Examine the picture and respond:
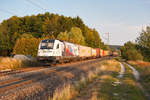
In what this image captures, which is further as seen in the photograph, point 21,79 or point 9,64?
point 9,64

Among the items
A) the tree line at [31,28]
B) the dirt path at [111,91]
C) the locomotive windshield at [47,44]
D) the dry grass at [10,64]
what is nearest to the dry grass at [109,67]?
the locomotive windshield at [47,44]

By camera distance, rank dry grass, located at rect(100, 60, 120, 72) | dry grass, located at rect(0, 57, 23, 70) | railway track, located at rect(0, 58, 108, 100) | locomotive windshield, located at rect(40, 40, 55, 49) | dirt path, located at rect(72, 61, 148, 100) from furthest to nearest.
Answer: dry grass, located at rect(100, 60, 120, 72) → locomotive windshield, located at rect(40, 40, 55, 49) → dry grass, located at rect(0, 57, 23, 70) → railway track, located at rect(0, 58, 108, 100) → dirt path, located at rect(72, 61, 148, 100)

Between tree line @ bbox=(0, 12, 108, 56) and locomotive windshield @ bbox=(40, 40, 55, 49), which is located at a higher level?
tree line @ bbox=(0, 12, 108, 56)

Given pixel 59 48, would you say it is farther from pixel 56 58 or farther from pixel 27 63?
pixel 27 63

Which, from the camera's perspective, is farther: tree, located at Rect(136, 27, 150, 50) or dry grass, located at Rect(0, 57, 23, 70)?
tree, located at Rect(136, 27, 150, 50)

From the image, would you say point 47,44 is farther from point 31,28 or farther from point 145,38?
point 31,28

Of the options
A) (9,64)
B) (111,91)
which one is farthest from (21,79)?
(9,64)

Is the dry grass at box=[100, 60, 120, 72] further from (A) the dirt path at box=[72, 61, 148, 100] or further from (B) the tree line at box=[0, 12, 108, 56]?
(B) the tree line at box=[0, 12, 108, 56]

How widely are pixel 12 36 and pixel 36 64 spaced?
4591 cm

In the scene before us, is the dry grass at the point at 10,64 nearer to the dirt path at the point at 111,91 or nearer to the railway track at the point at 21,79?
the railway track at the point at 21,79

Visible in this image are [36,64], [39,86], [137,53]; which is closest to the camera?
[39,86]

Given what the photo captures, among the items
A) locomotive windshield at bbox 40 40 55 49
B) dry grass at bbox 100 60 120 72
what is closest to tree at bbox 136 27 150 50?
dry grass at bbox 100 60 120 72

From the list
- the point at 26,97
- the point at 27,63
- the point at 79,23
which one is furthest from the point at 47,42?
the point at 79,23

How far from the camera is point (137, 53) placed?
153ft
